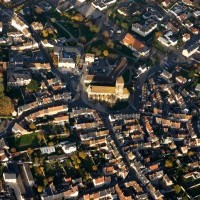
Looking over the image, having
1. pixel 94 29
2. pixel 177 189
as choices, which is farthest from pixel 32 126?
pixel 94 29

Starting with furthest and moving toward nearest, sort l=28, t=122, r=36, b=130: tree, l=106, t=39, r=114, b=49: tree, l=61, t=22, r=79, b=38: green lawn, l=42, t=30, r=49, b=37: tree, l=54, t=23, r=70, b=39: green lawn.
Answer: l=61, t=22, r=79, b=38: green lawn, l=54, t=23, r=70, b=39: green lawn, l=106, t=39, r=114, b=49: tree, l=42, t=30, r=49, b=37: tree, l=28, t=122, r=36, b=130: tree

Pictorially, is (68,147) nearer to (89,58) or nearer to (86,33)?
(89,58)

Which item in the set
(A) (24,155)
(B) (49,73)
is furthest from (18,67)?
(A) (24,155)

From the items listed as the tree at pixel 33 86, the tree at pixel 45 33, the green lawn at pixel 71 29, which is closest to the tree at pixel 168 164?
the tree at pixel 33 86

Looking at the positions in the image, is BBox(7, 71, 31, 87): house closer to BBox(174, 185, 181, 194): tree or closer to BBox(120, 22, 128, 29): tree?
BBox(120, 22, 128, 29): tree

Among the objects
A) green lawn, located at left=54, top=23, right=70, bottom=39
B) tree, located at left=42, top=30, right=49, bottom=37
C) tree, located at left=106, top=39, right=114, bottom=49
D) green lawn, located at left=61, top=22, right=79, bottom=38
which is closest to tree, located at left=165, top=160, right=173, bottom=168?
tree, located at left=106, top=39, right=114, bottom=49
